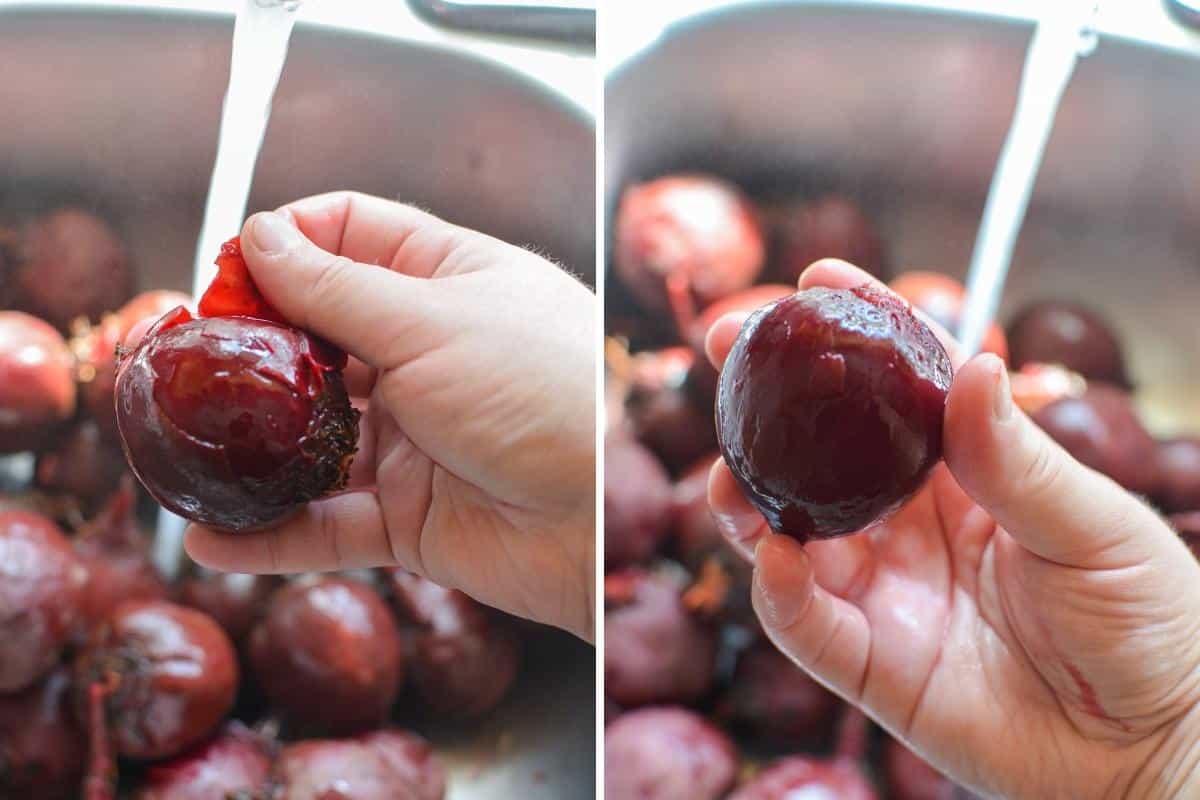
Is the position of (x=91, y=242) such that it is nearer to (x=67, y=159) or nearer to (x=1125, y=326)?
(x=67, y=159)

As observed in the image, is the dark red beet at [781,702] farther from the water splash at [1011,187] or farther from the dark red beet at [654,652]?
the water splash at [1011,187]

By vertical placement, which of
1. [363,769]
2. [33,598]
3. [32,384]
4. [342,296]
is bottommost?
[363,769]

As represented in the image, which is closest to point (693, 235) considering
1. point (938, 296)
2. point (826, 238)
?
point (826, 238)

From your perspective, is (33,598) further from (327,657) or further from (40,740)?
(327,657)

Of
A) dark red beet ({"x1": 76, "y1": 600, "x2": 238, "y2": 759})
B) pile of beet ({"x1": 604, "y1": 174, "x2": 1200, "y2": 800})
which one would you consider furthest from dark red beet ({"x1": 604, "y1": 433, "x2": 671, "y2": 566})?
dark red beet ({"x1": 76, "y1": 600, "x2": 238, "y2": 759})

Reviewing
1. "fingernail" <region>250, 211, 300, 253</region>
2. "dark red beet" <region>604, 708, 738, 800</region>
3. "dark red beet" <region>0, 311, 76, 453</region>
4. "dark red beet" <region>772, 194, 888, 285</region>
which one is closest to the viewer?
"fingernail" <region>250, 211, 300, 253</region>

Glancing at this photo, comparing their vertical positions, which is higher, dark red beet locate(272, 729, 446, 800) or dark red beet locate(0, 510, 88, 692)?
dark red beet locate(0, 510, 88, 692)

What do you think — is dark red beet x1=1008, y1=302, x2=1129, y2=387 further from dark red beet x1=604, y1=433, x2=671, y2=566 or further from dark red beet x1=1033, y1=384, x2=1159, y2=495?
dark red beet x1=604, y1=433, x2=671, y2=566
